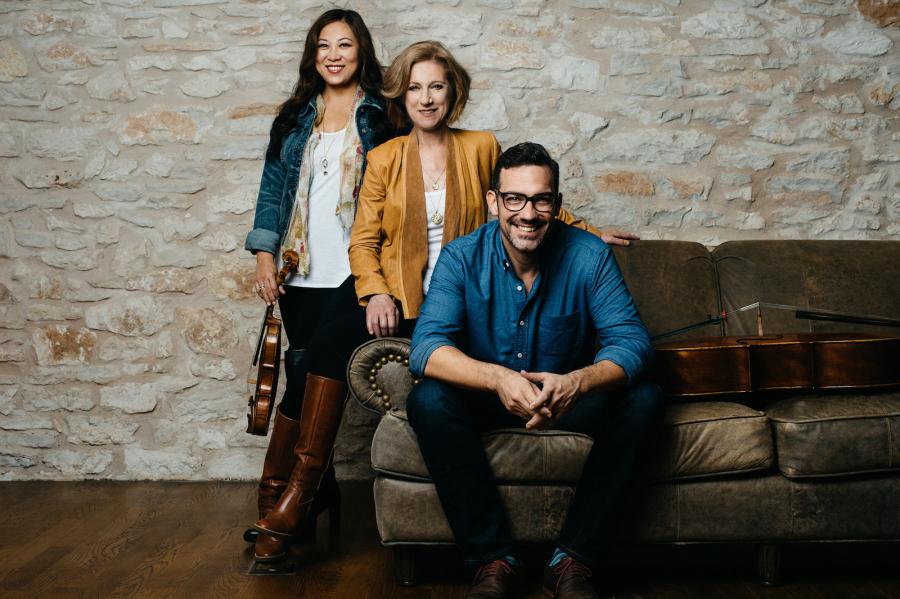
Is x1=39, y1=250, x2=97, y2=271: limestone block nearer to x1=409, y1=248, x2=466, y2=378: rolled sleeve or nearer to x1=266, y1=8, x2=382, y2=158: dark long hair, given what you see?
x1=266, y1=8, x2=382, y2=158: dark long hair

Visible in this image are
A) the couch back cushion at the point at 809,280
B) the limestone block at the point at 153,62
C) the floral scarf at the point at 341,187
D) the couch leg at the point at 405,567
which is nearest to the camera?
the couch leg at the point at 405,567

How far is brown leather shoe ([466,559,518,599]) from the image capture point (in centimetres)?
195

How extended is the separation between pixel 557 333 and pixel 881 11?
7.68 feet

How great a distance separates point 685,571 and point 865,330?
3.78ft

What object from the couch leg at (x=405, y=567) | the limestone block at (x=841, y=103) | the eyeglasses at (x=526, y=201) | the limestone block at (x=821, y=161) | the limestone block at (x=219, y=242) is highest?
the limestone block at (x=841, y=103)

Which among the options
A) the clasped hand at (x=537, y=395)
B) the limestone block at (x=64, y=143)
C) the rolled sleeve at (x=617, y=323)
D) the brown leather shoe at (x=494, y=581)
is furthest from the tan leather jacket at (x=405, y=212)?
the limestone block at (x=64, y=143)

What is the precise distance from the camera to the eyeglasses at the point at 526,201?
210 centimetres

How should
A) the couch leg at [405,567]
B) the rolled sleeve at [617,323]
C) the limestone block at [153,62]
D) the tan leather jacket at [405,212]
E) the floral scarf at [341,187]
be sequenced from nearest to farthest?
the rolled sleeve at [617,323] → the couch leg at [405,567] → the tan leather jacket at [405,212] → the floral scarf at [341,187] → the limestone block at [153,62]

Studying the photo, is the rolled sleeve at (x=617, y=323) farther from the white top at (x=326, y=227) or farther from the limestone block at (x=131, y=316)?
the limestone block at (x=131, y=316)

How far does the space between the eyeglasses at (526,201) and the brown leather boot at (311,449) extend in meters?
0.71

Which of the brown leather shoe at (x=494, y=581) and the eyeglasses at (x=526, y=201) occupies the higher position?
the eyeglasses at (x=526, y=201)

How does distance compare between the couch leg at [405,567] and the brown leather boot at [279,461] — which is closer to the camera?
the couch leg at [405,567]

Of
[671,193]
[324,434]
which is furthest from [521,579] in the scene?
[671,193]

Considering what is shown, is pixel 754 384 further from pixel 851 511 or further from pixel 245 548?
pixel 245 548
